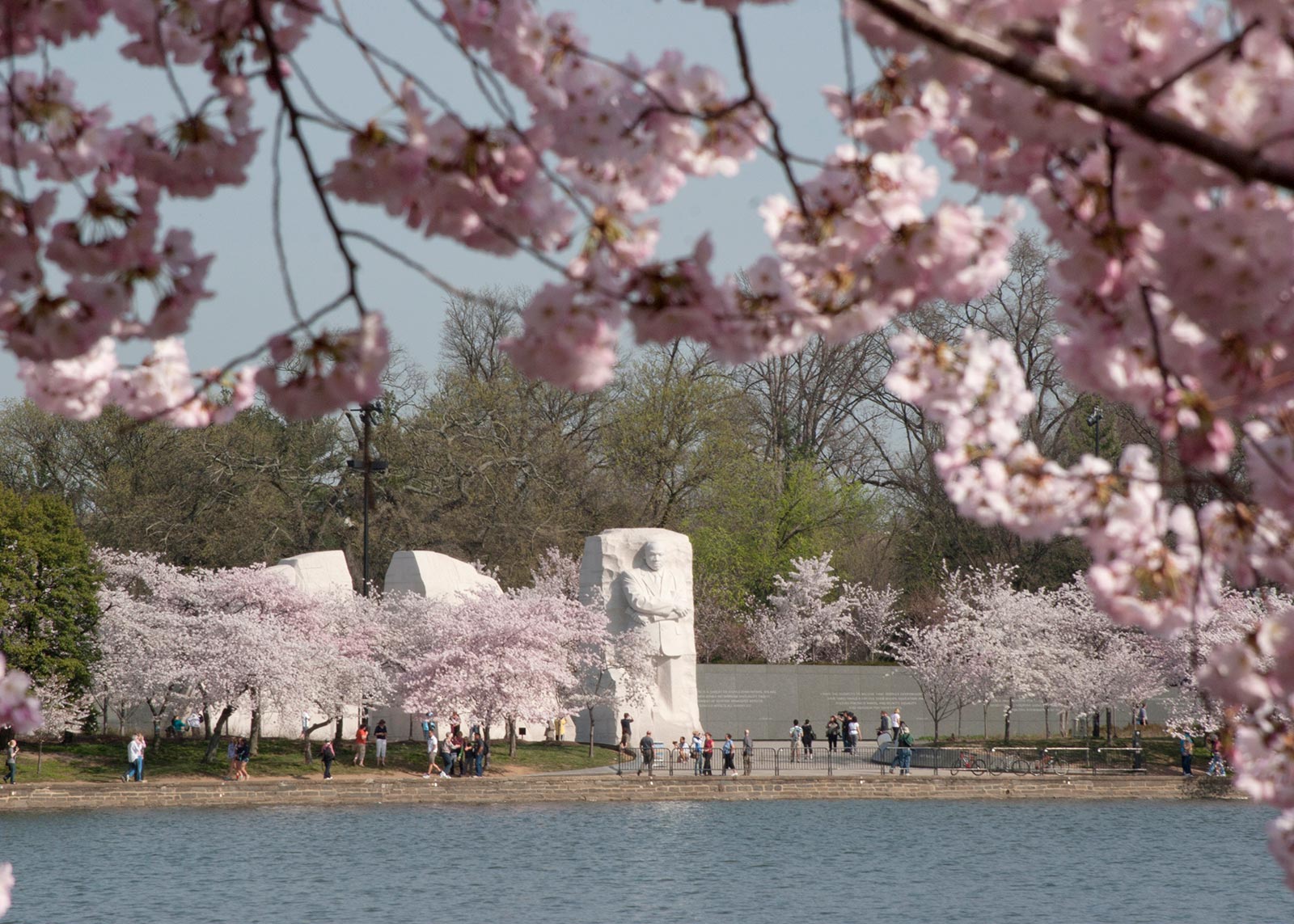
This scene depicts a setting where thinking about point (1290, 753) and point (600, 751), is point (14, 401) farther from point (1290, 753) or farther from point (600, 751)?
point (1290, 753)

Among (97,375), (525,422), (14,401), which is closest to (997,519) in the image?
(97,375)

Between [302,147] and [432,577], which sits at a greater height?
[432,577]

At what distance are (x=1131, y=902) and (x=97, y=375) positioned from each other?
18936 millimetres

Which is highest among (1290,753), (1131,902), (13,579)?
(13,579)

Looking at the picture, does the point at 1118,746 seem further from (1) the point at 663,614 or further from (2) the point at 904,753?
(1) the point at 663,614

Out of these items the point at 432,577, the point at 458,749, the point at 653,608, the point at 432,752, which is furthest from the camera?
the point at 432,577

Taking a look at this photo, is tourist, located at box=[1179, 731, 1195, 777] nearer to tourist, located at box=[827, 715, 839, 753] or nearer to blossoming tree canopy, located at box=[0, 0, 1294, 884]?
tourist, located at box=[827, 715, 839, 753]

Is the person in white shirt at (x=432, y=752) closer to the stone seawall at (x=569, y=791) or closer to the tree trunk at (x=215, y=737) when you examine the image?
the stone seawall at (x=569, y=791)

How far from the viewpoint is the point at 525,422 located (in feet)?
164

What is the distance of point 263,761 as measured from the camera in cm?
3500

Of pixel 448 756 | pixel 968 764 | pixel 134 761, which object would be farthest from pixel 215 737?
pixel 968 764

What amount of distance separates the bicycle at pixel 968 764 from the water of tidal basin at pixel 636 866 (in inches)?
166

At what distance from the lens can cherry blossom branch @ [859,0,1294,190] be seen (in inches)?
99.0

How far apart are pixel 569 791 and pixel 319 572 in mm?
11999
